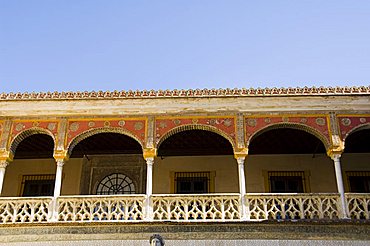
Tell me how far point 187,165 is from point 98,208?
293 centimetres

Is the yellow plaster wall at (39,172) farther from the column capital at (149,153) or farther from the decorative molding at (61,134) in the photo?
the column capital at (149,153)

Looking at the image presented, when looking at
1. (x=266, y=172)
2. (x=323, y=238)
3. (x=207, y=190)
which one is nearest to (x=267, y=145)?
(x=266, y=172)

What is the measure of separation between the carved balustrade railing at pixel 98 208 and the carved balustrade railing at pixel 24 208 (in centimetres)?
27

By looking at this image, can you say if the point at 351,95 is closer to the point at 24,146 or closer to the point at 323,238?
the point at 323,238

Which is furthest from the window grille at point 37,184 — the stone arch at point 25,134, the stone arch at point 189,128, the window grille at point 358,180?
the window grille at point 358,180

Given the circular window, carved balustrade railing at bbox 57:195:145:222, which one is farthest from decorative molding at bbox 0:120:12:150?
the circular window

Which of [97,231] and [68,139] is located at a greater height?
[68,139]

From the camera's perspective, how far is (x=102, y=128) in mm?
10258

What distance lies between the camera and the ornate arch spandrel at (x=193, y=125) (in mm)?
10125

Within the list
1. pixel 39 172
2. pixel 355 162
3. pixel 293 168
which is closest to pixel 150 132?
pixel 39 172

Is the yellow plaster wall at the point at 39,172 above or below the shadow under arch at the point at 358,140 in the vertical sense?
below

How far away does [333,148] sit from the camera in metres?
9.84

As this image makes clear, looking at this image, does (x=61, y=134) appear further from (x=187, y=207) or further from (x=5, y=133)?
(x=187, y=207)

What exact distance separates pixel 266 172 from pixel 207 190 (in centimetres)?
137
